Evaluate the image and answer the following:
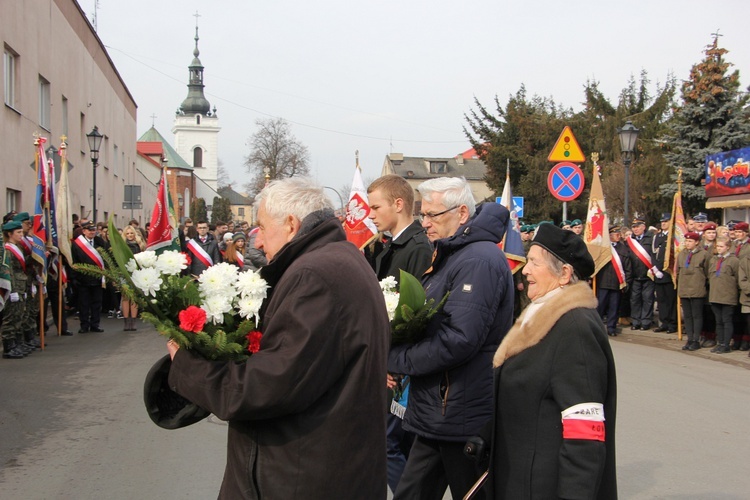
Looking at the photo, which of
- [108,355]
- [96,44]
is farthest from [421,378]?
[96,44]

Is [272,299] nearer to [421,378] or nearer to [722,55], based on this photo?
[421,378]

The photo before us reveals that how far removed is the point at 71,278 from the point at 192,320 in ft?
46.5

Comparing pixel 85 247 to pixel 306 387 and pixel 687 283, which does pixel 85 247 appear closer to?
pixel 687 283

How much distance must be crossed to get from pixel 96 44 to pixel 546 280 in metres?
31.0

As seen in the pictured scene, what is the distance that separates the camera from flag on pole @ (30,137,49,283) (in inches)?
491

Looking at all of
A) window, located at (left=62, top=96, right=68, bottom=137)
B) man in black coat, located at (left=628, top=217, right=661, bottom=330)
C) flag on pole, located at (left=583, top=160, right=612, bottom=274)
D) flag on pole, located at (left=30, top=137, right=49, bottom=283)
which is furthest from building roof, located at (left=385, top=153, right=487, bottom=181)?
flag on pole, located at (left=30, top=137, right=49, bottom=283)

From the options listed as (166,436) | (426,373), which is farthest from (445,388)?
(166,436)

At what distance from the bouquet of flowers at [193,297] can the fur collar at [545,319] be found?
1135 mm

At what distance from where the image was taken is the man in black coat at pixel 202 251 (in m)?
15.8

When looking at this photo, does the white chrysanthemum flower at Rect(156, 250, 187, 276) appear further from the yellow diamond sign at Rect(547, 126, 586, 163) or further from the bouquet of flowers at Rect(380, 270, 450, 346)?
the yellow diamond sign at Rect(547, 126, 586, 163)

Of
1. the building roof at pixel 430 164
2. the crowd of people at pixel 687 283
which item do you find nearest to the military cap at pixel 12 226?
the crowd of people at pixel 687 283

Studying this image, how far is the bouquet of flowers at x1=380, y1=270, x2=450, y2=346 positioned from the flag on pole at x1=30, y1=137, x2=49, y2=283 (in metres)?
10.3

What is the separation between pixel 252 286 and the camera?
2803 mm

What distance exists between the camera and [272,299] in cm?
274
